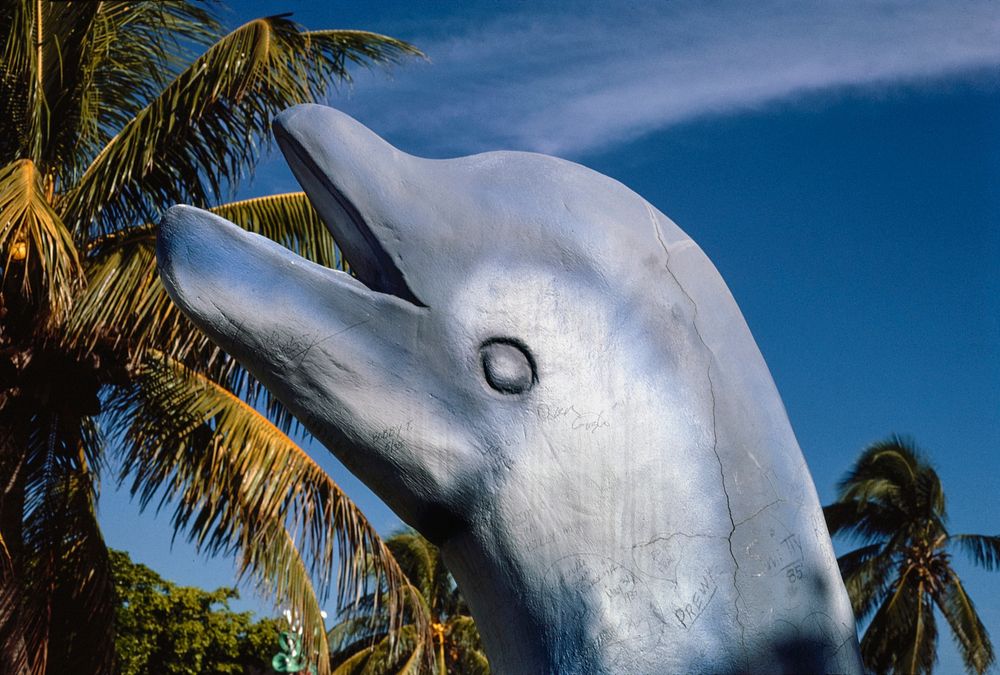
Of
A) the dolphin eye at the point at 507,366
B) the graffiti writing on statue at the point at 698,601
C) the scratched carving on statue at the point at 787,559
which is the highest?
the dolphin eye at the point at 507,366

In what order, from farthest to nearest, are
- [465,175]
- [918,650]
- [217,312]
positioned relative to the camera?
[918,650]
[465,175]
[217,312]

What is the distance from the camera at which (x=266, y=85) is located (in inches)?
466

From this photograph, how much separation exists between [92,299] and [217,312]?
9640 millimetres

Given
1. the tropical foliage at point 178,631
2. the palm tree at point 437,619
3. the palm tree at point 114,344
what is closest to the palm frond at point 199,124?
the palm tree at point 114,344

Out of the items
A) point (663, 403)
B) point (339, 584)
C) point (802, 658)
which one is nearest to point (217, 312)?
point (663, 403)

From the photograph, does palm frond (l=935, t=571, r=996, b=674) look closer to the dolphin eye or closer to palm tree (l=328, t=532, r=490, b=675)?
palm tree (l=328, t=532, r=490, b=675)

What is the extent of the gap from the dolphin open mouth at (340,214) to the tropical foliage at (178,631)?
80.3 ft

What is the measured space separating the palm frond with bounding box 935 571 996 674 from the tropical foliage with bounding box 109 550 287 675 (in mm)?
15360

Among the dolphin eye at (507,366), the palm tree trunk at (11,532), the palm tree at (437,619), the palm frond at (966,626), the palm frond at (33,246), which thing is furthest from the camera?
the palm tree at (437,619)

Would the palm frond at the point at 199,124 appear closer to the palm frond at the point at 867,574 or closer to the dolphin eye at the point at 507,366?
the dolphin eye at the point at 507,366

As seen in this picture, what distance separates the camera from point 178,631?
27.2 metres

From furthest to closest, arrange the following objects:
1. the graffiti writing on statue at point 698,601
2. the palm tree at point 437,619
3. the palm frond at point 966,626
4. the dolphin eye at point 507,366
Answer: the palm tree at point 437,619 < the palm frond at point 966,626 < the dolphin eye at point 507,366 < the graffiti writing on statue at point 698,601

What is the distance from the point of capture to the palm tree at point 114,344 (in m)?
10.8

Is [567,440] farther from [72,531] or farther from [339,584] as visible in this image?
[72,531]
